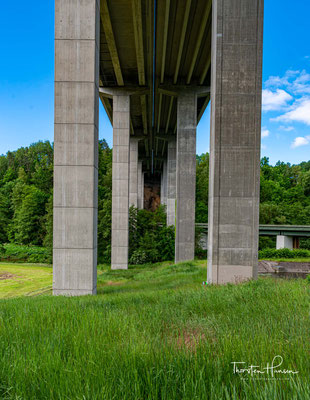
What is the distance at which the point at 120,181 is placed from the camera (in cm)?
2273

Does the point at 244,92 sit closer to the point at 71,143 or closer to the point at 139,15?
the point at 71,143

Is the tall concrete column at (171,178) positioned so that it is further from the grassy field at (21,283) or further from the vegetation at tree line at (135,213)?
the grassy field at (21,283)

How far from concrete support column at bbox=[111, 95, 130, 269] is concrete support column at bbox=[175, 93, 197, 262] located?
4.42 meters

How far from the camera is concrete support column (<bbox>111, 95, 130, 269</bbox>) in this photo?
22.6 metres

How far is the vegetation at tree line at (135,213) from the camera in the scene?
92.4ft

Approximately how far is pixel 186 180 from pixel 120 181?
18.4 ft

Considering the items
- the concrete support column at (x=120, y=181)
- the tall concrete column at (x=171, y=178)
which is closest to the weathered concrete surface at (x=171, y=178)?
the tall concrete column at (x=171, y=178)

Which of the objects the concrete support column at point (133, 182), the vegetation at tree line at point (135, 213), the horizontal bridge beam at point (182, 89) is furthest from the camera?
the concrete support column at point (133, 182)

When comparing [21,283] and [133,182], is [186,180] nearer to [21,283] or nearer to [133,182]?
[133,182]

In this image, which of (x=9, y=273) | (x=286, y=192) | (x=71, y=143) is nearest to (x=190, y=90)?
(x=71, y=143)

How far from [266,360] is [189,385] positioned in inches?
29.9

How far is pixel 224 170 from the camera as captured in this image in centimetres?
1023

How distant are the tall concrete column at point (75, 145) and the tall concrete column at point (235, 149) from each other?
4622 mm

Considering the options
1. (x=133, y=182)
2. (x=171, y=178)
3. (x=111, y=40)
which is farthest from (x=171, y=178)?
(x=111, y=40)
